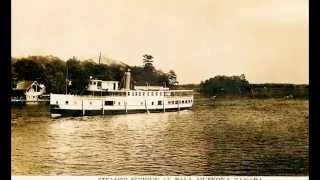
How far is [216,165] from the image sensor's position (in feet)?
3.83

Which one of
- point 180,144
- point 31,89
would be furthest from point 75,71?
point 180,144

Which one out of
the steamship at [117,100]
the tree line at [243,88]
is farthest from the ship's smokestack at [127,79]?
the tree line at [243,88]

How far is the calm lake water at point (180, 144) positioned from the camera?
1.16 metres

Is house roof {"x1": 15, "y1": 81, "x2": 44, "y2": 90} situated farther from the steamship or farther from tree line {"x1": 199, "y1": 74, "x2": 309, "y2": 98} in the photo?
tree line {"x1": 199, "y1": 74, "x2": 309, "y2": 98}

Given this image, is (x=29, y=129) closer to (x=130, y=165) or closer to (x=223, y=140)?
(x=130, y=165)

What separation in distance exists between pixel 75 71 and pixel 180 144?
0.25 metres

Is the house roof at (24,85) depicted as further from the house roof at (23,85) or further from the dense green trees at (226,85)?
the dense green trees at (226,85)

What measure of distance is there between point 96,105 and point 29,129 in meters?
0.14

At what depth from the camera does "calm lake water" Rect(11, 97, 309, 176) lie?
3.80 ft

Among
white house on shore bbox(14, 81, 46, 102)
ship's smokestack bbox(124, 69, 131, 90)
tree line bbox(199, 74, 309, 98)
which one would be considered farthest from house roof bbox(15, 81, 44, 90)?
tree line bbox(199, 74, 309, 98)

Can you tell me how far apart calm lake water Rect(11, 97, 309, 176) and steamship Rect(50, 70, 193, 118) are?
3 centimetres

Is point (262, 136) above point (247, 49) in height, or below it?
below

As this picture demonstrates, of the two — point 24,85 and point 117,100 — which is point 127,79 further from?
point 24,85
